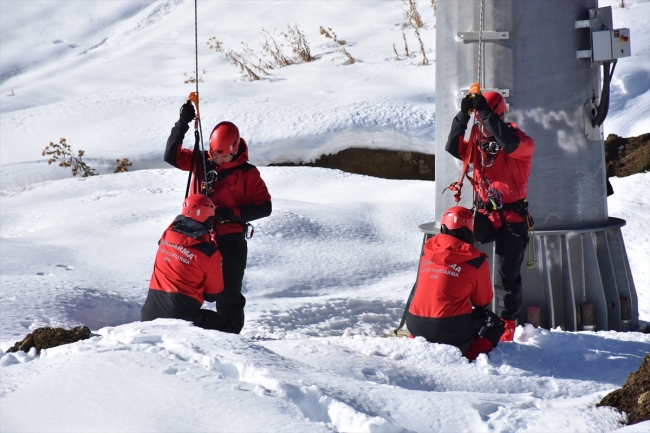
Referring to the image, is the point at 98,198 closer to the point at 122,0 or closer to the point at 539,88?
the point at 539,88

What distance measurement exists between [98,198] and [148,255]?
2477mm

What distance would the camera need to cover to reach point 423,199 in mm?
9031

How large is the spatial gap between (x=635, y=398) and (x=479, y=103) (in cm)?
239

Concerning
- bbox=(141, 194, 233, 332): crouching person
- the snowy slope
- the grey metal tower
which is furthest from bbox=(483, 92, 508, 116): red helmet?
bbox=(141, 194, 233, 332): crouching person

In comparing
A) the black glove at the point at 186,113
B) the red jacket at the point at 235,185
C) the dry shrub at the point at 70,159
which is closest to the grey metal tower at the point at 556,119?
the red jacket at the point at 235,185

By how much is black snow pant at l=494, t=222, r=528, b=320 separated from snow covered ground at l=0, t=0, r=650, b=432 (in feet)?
1.40

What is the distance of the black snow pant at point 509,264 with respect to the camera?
5.30 metres

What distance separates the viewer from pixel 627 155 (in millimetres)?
9969

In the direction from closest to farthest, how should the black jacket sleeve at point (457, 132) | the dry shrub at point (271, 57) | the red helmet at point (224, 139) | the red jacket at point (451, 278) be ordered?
the red jacket at point (451, 278), the black jacket sleeve at point (457, 132), the red helmet at point (224, 139), the dry shrub at point (271, 57)

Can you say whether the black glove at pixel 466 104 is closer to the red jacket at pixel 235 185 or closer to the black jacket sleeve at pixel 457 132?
the black jacket sleeve at pixel 457 132

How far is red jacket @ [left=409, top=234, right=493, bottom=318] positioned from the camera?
4656 millimetres

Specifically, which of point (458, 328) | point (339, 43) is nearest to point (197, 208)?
point (458, 328)

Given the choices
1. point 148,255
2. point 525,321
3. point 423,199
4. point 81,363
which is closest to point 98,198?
point 148,255

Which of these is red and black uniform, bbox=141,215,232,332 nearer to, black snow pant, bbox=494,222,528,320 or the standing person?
the standing person
